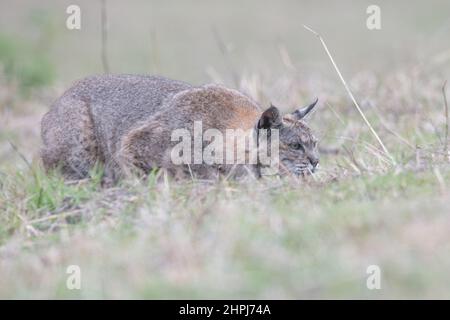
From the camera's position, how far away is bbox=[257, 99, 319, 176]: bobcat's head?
700 cm

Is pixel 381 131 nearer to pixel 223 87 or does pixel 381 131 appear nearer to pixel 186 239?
pixel 223 87

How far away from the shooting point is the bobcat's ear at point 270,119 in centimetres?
689

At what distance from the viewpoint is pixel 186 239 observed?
517 cm

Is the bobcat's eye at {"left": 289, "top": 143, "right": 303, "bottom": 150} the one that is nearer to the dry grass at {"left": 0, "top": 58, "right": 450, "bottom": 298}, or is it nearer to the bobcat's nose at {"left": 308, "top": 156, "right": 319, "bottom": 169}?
the bobcat's nose at {"left": 308, "top": 156, "right": 319, "bottom": 169}

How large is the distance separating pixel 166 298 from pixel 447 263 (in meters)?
1.44

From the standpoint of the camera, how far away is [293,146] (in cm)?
713

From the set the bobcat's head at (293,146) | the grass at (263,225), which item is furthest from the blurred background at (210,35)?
the bobcat's head at (293,146)

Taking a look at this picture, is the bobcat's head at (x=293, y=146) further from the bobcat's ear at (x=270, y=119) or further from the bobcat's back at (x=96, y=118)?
the bobcat's back at (x=96, y=118)

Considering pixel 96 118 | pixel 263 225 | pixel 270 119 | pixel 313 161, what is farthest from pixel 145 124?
pixel 263 225

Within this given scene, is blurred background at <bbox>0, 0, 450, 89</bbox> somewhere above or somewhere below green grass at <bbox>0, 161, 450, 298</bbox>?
above

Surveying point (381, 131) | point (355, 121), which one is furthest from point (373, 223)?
point (355, 121)

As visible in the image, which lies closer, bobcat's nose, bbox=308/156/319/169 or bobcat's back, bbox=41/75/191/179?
bobcat's nose, bbox=308/156/319/169

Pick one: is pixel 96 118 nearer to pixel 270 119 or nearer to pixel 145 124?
pixel 145 124

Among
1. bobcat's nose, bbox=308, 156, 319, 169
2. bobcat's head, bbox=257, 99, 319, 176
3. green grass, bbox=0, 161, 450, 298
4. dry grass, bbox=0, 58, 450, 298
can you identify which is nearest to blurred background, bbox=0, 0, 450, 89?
bobcat's head, bbox=257, 99, 319, 176
